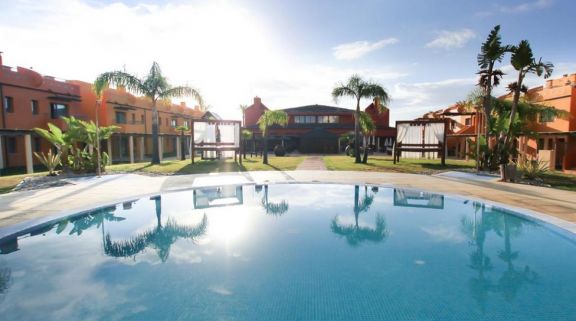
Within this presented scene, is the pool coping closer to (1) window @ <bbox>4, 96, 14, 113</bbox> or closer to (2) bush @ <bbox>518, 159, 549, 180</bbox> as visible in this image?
(2) bush @ <bbox>518, 159, 549, 180</bbox>

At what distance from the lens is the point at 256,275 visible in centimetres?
514

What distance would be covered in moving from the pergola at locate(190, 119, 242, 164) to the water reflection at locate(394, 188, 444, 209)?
1320 centimetres

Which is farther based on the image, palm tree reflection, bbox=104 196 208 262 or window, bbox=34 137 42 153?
window, bbox=34 137 42 153

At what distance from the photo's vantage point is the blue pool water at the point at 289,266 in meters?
4.12

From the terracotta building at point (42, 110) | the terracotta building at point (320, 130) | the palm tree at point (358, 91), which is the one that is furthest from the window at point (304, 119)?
the palm tree at point (358, 91)

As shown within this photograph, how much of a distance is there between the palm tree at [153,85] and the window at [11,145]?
11545 mm

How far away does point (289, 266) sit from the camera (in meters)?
5.50

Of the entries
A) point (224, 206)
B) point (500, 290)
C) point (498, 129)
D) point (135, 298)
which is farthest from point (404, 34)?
point (135, 298)

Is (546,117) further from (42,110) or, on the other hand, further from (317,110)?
(42,110)

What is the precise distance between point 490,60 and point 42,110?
33.9 metres

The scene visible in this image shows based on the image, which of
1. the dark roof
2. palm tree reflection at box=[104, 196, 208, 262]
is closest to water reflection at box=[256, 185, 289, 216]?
palm tree reflection at box=[104, 196, 208, 262]

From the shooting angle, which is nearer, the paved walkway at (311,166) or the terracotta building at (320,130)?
the paved walkway at (311,166)

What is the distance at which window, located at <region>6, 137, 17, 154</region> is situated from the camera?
75.4 feet

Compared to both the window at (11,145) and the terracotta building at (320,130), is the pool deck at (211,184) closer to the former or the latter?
the window at (11,145)
